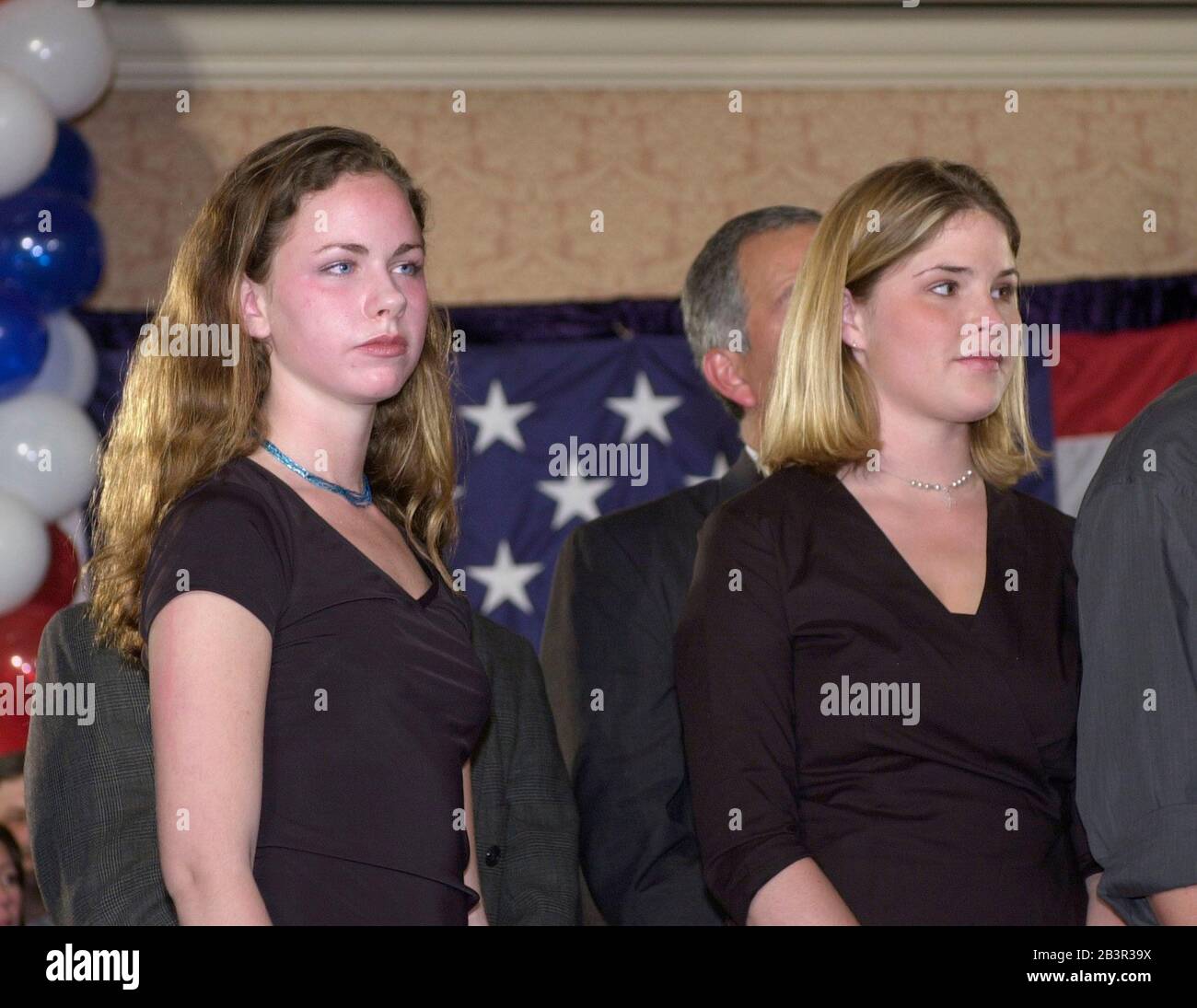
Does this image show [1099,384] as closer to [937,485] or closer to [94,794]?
[937,485]

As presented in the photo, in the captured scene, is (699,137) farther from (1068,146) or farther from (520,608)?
(520,608)

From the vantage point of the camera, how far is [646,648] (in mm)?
2543

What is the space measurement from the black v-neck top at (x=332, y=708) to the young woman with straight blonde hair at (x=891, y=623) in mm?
321

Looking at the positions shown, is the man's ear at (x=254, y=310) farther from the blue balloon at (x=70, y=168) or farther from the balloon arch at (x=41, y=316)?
the blue balloon at (x=70, y=168)

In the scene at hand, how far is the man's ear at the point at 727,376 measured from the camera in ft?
9.41

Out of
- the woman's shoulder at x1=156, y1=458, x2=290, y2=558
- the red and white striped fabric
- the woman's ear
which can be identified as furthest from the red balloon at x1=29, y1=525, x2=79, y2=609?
the red and white striped fabric

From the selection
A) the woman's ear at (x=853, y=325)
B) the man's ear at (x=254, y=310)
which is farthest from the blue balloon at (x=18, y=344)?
the woman's ear at (x=853, y=325)

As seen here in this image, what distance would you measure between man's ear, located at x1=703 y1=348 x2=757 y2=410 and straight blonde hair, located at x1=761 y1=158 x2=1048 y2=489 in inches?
31.1

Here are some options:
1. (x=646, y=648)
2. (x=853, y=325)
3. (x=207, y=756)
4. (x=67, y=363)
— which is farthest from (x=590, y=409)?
(x=207, y=756)

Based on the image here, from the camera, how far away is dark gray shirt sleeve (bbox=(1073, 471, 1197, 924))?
1.46 m

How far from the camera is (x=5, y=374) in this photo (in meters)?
3.53

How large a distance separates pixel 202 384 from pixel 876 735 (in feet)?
2.70

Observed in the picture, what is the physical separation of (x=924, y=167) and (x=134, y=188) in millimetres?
3035
